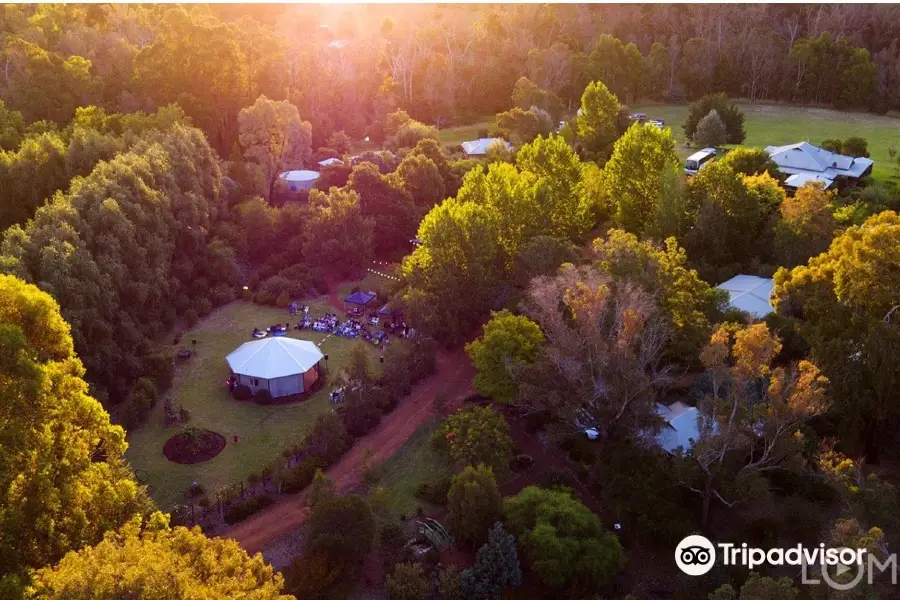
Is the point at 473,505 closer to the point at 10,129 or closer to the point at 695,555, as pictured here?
the point at 695,555

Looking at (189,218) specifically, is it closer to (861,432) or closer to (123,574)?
(123,574)

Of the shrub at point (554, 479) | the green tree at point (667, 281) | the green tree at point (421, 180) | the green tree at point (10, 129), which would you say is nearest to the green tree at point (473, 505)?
the shrub at point (554, 479)

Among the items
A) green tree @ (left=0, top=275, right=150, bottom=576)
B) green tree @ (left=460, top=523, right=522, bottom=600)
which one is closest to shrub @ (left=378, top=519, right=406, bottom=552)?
green tree @ (left=460, top=523, right=522, bottom=600)

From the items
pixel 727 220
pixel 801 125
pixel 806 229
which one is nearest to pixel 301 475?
pixel 727 220

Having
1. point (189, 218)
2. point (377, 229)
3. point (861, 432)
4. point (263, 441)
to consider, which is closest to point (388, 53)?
point (377, 229)

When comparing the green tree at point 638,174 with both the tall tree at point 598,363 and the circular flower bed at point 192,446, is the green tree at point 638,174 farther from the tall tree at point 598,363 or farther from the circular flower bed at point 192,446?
the circular flower bed at point 192,446

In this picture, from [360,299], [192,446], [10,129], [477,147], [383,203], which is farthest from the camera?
[477,147]
